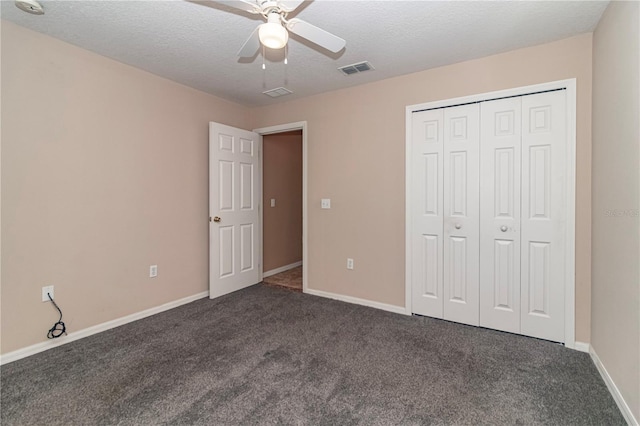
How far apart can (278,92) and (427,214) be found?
2.21 meters

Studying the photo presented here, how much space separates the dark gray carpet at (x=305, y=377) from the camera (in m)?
1.69

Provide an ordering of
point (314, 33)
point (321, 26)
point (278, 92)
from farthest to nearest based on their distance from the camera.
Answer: point (278, 92), point (321, 26), point (314, 33)

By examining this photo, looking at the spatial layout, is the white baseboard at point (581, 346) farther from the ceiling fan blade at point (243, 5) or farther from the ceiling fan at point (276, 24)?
the ceiling fan blade at point (243, 5)

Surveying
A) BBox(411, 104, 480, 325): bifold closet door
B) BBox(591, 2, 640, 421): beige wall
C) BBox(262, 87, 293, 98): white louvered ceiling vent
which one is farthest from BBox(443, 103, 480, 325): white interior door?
BBox(262, 87, 293, 98): white louvered ceiling vent

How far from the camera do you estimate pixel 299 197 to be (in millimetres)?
5348

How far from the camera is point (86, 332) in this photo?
265 cm

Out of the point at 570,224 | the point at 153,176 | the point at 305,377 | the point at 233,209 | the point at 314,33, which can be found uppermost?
the point at 314,33

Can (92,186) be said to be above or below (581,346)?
above

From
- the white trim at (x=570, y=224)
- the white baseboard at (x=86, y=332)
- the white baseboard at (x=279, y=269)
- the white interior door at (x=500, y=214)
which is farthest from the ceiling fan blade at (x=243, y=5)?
the white baseboard at (x=279, y=269)

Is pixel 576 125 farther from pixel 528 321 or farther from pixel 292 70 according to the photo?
pixel 292 70

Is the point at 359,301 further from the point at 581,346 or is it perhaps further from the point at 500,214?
the point at 581,346

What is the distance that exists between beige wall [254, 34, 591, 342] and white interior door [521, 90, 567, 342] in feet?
0.38

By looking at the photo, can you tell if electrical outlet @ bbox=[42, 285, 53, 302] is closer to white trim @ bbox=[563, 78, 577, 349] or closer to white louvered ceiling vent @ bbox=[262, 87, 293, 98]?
white louvered ceiling vent @ bbox=[262, 87, 293, 98]

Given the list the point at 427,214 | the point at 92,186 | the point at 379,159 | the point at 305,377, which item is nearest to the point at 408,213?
the point at 427,214
